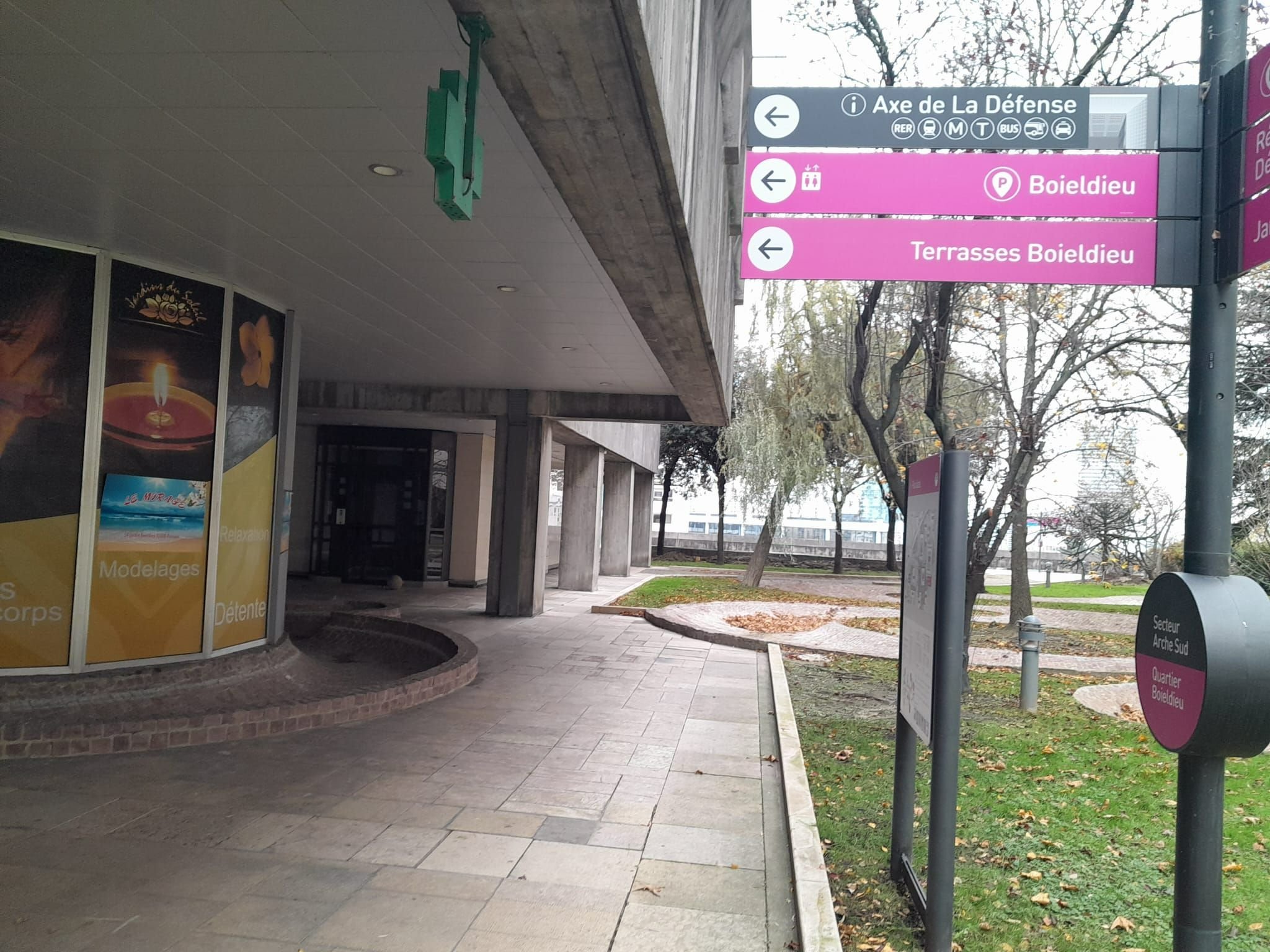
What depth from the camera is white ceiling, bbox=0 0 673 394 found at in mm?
3889

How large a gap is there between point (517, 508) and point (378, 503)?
6.47m

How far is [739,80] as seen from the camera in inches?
401

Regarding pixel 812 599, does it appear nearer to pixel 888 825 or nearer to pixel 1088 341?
pixel 1088 341

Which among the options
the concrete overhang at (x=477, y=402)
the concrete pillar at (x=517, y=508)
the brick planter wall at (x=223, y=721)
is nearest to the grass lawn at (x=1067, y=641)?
the concrete overhang at (x=477, y=402)

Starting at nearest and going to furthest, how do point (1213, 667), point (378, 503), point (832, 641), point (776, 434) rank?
point (1213, 667), point (832, 641), point (378, 503), point (776, 434)

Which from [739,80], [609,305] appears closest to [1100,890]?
[609,305]

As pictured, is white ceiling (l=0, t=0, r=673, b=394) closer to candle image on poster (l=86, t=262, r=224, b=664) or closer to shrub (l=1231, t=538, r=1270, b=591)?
candle image on poster (l=86, t=262, r=224, b=664)

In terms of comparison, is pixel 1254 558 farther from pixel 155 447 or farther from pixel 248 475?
pixel 155 447

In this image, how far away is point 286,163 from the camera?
5.43m

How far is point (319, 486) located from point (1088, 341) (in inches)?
642

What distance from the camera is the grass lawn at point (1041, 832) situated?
457 centimetres

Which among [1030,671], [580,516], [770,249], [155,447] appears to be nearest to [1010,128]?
[770,249]

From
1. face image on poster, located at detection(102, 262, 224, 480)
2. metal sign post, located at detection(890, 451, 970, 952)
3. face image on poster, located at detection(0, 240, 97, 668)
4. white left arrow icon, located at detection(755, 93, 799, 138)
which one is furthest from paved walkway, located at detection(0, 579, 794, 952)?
white left arrow icon, located at detection(755, 93, 799, 138)

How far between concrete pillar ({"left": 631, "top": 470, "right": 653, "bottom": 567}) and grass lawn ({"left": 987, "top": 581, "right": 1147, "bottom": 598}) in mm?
12203
